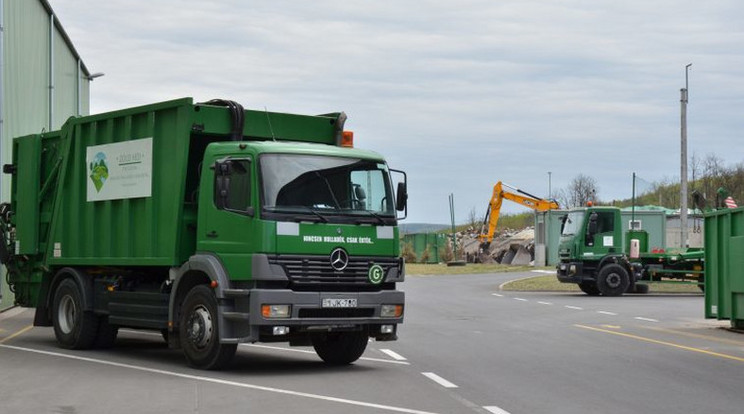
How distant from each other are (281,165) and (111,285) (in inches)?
154

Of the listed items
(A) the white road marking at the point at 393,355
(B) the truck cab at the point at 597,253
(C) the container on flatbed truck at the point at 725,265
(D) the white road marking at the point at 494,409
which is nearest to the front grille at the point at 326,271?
(A) the white road marking at the point at 393,355

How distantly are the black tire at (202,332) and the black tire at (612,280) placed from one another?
24.4m

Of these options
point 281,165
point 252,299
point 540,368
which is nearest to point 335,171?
point 281,165

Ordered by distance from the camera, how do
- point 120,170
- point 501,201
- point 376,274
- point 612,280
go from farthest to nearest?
point 501,201
point 612,280
point 120,170
point 376,274

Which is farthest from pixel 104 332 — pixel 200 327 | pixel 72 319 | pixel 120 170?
pixel 200 327

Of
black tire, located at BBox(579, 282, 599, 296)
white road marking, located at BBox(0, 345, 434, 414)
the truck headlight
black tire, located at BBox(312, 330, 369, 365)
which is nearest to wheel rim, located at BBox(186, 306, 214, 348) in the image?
white road marking, located at BBox(0, 345, 434, 414)

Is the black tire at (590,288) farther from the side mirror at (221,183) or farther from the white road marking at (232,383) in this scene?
the side mirror at (221,183)

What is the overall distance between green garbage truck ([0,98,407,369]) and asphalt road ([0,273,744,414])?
0.58 metres

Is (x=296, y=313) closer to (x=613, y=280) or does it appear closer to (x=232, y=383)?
(x=232, y=383)

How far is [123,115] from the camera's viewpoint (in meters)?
15.9

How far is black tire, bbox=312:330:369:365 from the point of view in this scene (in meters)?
14.9

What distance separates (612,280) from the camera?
1454 inches

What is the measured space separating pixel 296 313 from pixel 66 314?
5.29 metres

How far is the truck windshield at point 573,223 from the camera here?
122ft
